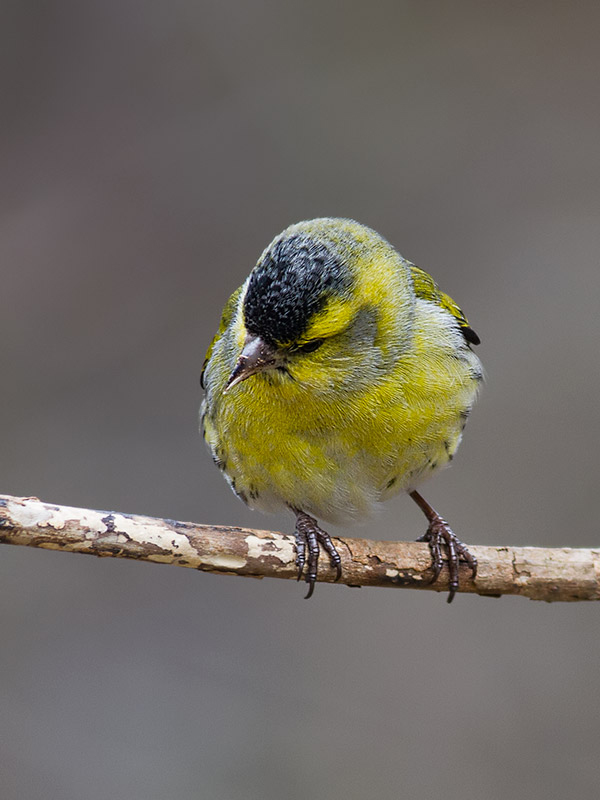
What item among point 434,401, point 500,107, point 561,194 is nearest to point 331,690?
point 434,401

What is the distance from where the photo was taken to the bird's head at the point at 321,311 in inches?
118

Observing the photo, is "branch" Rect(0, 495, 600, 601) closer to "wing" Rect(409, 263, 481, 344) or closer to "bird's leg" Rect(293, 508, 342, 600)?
"bird's leg" Rect(293, 508, 342, 600)

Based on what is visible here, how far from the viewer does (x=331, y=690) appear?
5.25 m

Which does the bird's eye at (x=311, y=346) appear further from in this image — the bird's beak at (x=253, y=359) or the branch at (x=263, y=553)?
the branch at (x=263, y=553)

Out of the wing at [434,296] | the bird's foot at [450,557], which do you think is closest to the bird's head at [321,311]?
the wing at [434,296]

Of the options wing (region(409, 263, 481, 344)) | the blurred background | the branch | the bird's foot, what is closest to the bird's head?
wing (region(409, 263, 481, 344))

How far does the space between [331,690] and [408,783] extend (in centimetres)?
65

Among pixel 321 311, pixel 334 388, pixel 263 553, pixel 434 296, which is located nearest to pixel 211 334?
pixel 434 296

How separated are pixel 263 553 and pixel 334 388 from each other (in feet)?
2.07

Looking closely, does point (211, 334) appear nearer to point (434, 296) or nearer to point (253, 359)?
point (434, 296)

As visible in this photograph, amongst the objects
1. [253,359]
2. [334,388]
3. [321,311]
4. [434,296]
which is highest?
[434,296]

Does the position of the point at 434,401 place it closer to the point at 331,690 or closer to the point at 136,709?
the point at 331,690

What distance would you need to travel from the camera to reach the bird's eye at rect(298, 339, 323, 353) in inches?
122

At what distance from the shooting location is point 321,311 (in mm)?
3055
